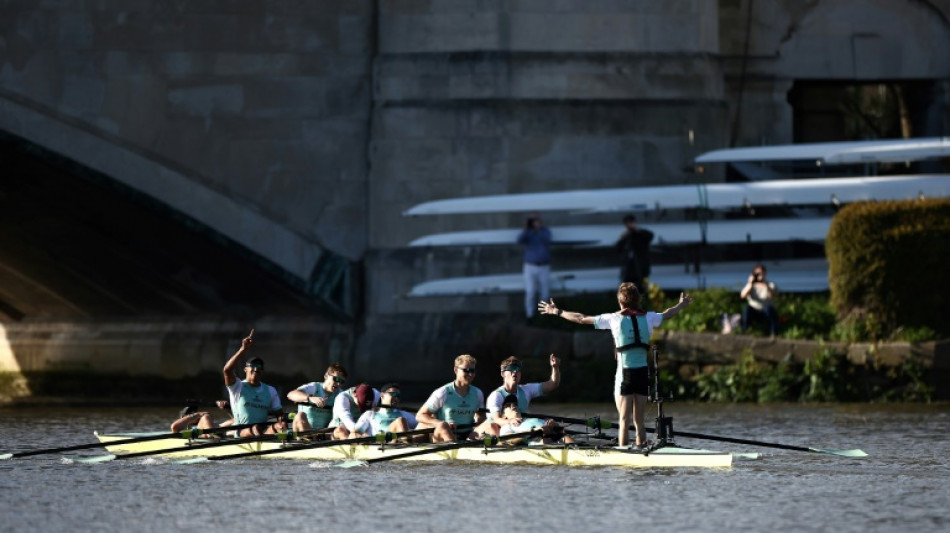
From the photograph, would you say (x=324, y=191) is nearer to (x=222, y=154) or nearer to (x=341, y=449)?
(x=222, y=154)

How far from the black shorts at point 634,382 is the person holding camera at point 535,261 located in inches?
446

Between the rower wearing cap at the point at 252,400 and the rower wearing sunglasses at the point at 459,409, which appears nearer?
the rower wearing sunglasses at the point at 459,409

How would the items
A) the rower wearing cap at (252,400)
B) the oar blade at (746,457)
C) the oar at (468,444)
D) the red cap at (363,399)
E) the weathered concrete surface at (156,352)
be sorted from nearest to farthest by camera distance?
the oar at (468,444) < the oar blade at (746,457) < the red cap at (363,399) < the rower wearing cap at (252,400) < the weathered concrete surface at (156,352)

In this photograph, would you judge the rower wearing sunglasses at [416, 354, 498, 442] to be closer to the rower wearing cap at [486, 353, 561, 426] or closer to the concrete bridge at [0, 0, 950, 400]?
the rower wearing cap at [486, 353, 561, 426]

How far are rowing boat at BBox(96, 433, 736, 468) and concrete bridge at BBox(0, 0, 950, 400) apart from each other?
9757mm

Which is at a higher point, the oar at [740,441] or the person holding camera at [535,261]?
the person holding camera at [535,261]

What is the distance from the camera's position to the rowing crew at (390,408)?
801 inches

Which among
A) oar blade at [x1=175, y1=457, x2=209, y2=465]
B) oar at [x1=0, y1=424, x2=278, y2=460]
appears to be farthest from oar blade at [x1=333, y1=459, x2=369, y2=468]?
oar at [x1=0, y1=424, x2=278, y2=460]

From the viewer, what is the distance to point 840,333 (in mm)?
27531

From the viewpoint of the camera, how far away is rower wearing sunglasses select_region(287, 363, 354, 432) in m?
21.7

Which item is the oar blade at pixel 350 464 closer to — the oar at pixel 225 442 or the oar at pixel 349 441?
the oar at pixel 349 441

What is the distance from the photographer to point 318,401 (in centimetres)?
2175

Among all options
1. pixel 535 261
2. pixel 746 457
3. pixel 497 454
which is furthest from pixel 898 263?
pixel 497 454

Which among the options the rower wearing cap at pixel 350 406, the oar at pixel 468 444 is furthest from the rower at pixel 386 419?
the oar at pixel 468 444
